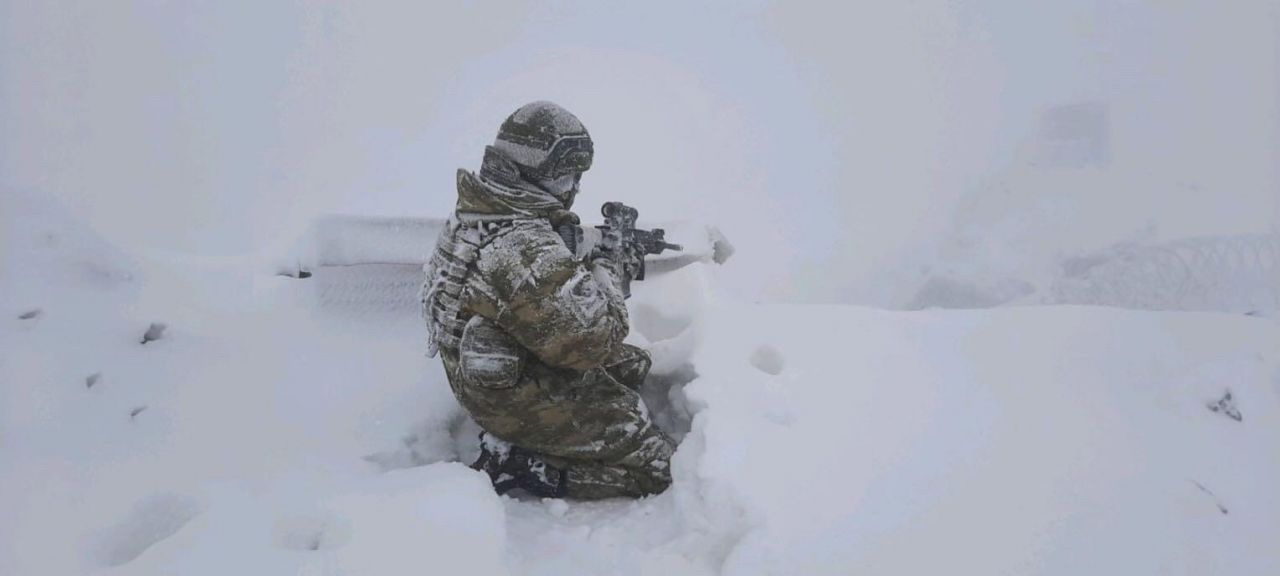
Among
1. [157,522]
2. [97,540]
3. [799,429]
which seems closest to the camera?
[97,540]

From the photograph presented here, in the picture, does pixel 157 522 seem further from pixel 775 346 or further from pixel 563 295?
pixel 775 346

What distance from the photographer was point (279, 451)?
8.28 feet

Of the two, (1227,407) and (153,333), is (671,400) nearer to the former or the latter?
(1227,407)

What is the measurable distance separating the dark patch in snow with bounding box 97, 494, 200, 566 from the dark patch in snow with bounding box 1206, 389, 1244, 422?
359 cm

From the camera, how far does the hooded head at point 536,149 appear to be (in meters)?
A: 2.36

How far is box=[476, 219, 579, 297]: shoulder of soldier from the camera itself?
2215mm

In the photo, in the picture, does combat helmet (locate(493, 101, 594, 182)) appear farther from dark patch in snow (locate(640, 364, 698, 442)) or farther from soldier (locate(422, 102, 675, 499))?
dark patch in snow (locate(640, 364, 698, 442))

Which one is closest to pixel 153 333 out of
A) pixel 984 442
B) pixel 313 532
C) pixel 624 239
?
pixel 313 532

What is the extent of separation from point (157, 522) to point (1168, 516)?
309 centimetres

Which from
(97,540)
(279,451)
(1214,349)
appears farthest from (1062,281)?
(97,540)

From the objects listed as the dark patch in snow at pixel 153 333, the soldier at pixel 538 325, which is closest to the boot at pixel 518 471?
the soldier at pixel 538 325

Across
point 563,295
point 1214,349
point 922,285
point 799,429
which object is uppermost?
point 563,295

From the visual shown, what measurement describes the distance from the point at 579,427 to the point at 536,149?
1011 mm

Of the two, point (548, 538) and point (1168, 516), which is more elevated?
point (1168, 516)
